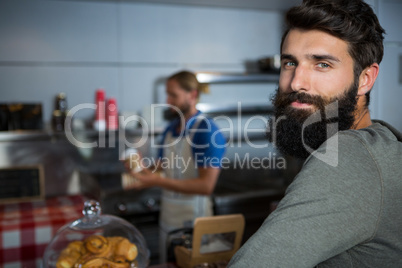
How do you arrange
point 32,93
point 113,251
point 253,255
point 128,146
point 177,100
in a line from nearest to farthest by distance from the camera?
point 253,255 → point 113,251 → point 177,100 → point 32,93 → point 128,146

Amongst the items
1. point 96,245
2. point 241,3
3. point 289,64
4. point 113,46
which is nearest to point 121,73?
point 113,46

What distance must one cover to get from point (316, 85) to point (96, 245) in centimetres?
76

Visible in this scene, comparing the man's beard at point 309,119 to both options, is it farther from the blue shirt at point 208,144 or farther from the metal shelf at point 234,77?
the metal shelf at point 234,77

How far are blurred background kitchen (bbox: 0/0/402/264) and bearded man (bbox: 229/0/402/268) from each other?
1.98m

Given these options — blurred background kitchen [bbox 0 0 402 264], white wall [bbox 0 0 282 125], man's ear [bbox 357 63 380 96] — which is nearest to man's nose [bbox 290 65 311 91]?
man's ear [bbox 357 63 380 96]

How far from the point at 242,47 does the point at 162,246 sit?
5.76ft

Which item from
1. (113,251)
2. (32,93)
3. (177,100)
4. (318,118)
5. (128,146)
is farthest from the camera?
(128,146)

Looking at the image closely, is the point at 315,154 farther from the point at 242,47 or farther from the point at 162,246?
the point at 242,47

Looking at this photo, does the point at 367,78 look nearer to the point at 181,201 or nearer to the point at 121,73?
the point at 181,201

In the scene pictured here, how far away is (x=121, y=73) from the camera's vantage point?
304cm

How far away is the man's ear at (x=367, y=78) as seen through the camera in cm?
94

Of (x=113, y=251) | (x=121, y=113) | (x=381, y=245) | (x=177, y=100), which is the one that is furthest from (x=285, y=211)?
(x=121, y=113)

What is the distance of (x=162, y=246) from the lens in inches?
92.0

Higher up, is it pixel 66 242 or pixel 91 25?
pixel 91 25
